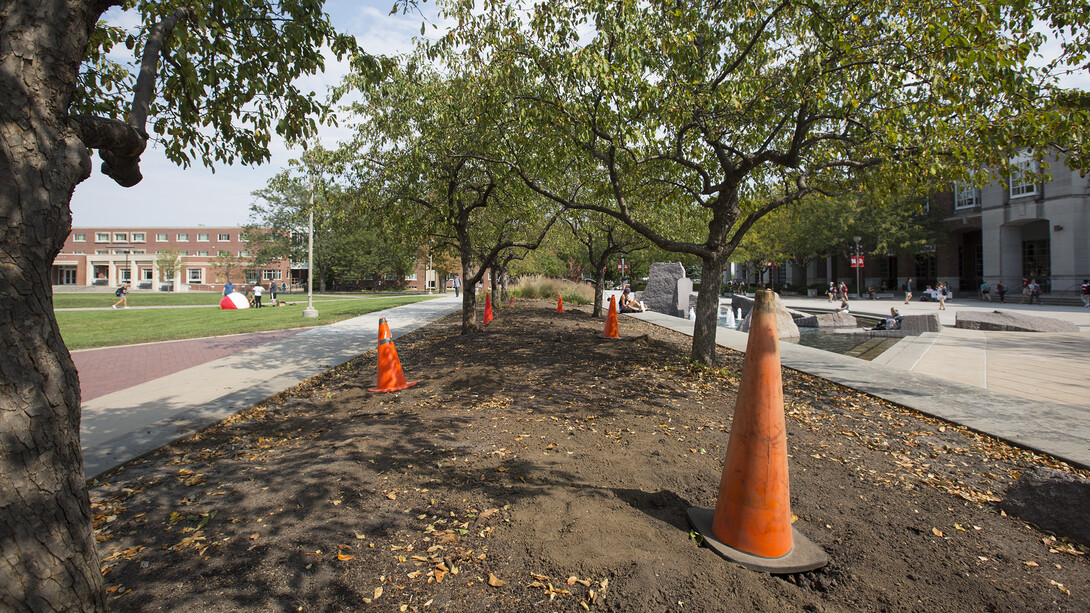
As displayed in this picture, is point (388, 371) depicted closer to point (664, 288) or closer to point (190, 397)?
point (190, 397)

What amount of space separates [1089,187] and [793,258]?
17.5 meters

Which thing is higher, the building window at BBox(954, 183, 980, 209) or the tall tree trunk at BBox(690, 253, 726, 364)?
the building window at BBox(954, 183, 980, 209)

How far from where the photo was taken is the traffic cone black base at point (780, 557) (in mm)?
2609

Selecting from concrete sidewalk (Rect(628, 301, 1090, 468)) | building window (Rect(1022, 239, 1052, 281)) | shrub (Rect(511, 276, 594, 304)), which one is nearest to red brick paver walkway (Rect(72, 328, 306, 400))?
concrete sidewalk (Rect(628, 301, 1090, 468))

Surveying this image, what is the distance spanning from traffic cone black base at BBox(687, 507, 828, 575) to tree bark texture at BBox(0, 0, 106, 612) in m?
2.71

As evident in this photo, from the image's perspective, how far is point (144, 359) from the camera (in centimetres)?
968

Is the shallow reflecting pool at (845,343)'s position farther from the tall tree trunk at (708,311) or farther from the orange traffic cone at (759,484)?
the orange traffic cone at (759,484)

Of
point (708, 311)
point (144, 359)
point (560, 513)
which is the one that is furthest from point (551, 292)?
point (560, 513)

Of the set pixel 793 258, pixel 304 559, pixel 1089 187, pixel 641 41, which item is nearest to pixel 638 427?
pixel 304 559

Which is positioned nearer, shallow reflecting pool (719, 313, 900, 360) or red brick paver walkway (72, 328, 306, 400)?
red brick paver walkway (72, 328, 306, 400)

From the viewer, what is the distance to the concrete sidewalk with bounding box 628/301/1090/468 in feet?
15.3

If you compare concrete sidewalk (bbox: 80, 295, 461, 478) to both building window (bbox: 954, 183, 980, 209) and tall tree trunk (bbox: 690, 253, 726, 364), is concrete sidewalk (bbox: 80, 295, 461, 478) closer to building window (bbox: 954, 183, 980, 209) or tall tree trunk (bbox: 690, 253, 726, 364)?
tall tree trunk (bbox: 690, 253, 726, 364)

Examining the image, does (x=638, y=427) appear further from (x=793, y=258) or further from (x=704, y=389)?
(x=793, y=258)

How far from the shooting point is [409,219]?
35.3ft
